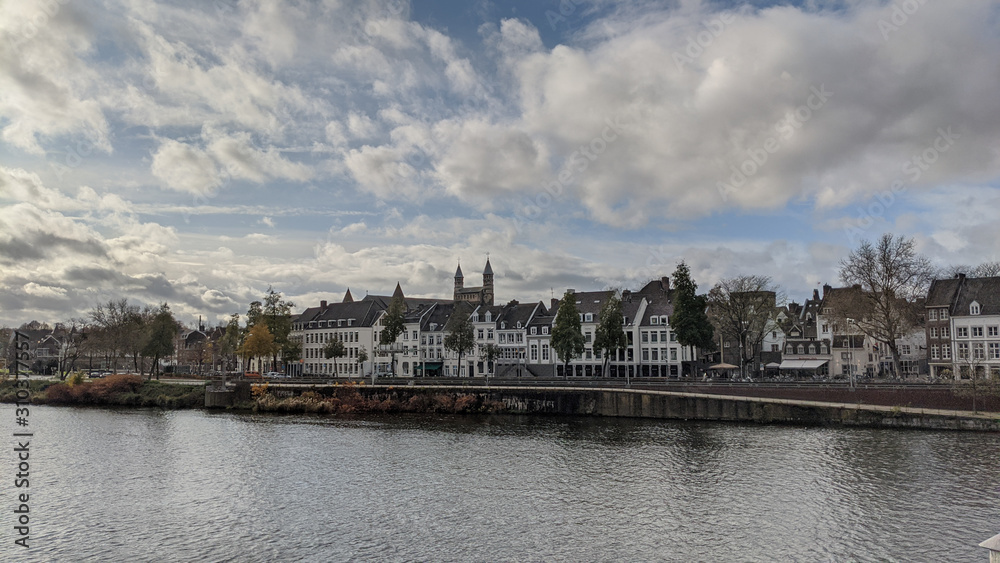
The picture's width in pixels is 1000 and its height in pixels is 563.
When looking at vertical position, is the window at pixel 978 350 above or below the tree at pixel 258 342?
below

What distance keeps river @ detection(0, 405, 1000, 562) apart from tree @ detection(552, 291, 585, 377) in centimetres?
3095

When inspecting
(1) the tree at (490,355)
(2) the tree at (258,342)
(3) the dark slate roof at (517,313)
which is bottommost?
(1) the tree at (490,355)

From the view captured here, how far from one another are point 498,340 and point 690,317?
3511 centimetres

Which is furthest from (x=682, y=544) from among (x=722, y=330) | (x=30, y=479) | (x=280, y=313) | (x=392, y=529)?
(x=280, y=313)

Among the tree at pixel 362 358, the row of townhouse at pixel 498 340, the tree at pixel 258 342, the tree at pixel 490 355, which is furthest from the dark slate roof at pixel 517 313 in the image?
the tree at pixel 258 342

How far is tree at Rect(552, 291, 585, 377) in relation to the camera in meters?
85.8

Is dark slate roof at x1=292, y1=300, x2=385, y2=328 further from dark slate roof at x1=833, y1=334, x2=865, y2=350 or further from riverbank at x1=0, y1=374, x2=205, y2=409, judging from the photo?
dark slate roof at x1=833, y1=334, x2=865, y2=350

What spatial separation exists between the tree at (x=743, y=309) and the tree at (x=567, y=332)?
62.9 ft

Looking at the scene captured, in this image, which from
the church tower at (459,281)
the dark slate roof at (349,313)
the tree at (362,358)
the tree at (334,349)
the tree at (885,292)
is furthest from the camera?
the church tower at (459,281)

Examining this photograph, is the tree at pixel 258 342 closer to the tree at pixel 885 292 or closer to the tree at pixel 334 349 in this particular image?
the tree at pixel 334 349

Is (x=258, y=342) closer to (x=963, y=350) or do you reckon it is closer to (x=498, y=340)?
(x=498, y=340)

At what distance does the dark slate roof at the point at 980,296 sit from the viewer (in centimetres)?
8044

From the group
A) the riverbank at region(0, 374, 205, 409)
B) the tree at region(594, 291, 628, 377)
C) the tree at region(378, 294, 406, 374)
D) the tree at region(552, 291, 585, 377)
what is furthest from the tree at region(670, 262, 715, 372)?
the riverbank at region(0, 374, 205, 409)

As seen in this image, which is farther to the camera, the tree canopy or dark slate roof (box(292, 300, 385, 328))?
dark slate roof (box(292, 300, 385, 328))
